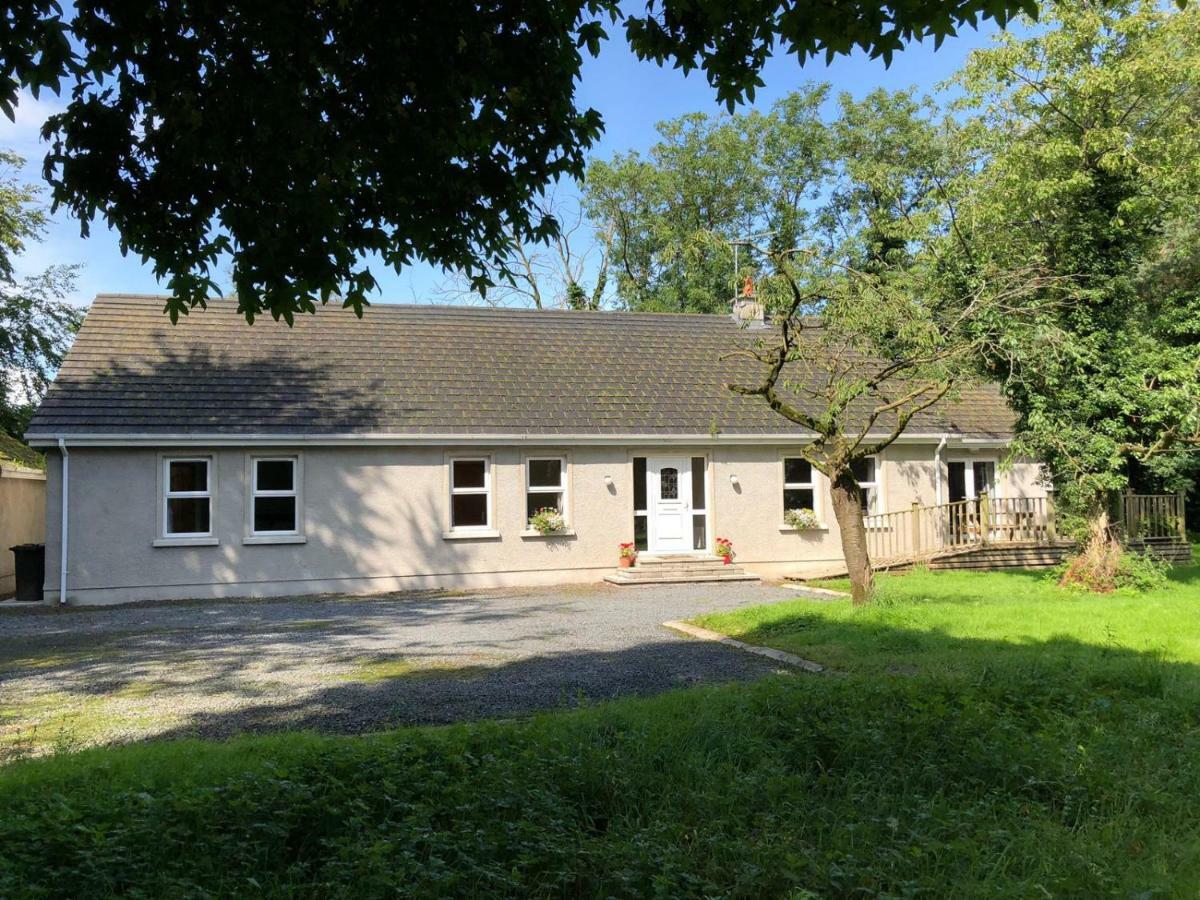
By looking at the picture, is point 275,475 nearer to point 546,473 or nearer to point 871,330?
point 546,473

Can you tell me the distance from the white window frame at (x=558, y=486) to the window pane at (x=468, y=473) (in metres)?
0.93

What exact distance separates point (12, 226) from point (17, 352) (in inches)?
165

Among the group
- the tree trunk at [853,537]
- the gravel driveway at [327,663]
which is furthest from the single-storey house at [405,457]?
the tree trunk at [853,537]

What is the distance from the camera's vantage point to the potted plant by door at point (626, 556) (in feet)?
64.9

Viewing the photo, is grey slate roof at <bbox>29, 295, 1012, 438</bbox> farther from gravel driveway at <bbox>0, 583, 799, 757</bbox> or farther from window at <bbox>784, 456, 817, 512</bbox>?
gravel driveway at <bbox>0, 583, 799, 757</bbox>

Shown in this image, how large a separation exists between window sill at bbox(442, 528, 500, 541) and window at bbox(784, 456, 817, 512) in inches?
255

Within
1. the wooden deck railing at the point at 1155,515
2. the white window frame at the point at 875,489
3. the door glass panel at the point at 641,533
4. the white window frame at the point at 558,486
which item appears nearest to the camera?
the white window frame at the point at 558,486

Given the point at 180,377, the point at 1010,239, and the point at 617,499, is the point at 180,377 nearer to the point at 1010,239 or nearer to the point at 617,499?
the point at 617,499

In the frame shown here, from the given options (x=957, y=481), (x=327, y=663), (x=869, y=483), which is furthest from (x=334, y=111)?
(x=957, y=481)

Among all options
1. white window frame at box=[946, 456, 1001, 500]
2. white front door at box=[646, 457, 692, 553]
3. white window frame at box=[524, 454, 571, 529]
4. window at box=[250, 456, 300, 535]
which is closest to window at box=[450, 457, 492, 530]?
white window frame at box=[524, 454, 571, 529]

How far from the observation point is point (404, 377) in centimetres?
2019

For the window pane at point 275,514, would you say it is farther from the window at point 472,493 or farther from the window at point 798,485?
the window at point 798,485

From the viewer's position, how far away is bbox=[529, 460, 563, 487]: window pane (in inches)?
784

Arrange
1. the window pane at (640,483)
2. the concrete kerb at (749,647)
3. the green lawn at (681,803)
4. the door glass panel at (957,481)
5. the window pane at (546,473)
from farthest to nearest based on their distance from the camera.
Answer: the door glass panel at (957,481), the window pane at (640,483), the window pane at (546,473), the concrete kerb at (749,647), the green lawn at (681,803)
